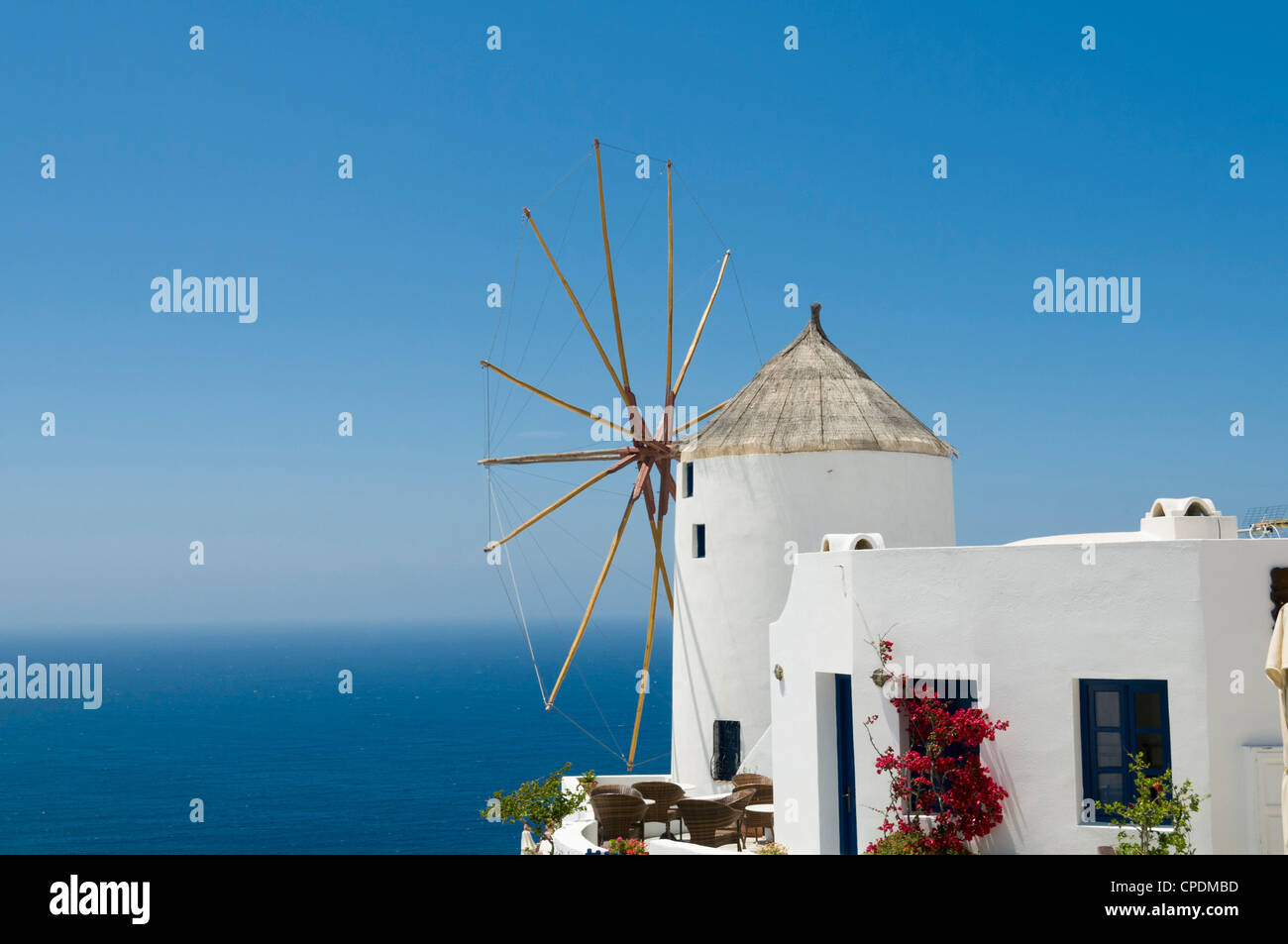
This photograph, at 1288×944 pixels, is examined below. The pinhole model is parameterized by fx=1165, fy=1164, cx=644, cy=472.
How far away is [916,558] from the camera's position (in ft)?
41.1

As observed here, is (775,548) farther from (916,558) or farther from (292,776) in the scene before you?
(292,776)

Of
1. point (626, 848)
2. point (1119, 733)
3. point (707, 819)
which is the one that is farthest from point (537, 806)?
point (1119, 733)

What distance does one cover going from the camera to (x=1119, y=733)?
1156cm

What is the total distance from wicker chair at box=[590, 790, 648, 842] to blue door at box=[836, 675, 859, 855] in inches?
171

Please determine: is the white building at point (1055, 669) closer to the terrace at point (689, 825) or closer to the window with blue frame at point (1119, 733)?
the window with blue frame at point (1119, 733)

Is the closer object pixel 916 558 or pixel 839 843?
pixel 916 558

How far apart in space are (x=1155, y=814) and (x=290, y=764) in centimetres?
10323

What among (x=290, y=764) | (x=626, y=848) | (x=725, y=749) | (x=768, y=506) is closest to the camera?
(x=626, y=848)

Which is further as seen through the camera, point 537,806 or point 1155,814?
point 537,806

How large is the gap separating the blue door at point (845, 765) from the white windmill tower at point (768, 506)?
28.0ft

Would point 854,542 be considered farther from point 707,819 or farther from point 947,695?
point 707,819

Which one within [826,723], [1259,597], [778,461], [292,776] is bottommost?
[292,776]
